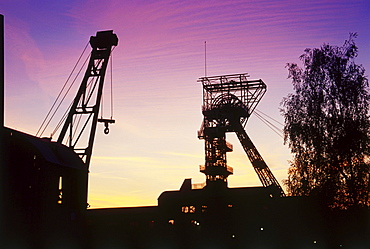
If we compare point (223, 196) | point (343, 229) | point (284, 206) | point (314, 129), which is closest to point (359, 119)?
point (314, 129)

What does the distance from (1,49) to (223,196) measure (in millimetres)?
42087

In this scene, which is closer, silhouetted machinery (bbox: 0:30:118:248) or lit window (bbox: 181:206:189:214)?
silhouetted machinery (bbox: 0:30:118:248)

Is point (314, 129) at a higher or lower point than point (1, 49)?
higher

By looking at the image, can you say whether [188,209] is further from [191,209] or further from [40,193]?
[40,193]

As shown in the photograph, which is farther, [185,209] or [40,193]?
[185,209]

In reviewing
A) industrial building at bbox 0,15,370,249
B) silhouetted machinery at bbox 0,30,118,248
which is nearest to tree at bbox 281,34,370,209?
industrial building at bbox 0,15,370,249

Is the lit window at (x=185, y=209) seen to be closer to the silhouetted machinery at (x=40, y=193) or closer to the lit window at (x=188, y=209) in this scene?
the lit window at (x=188, y=209)

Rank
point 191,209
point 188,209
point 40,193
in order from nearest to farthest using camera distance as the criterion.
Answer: point 40,193 < point 191,209 < point 188,209

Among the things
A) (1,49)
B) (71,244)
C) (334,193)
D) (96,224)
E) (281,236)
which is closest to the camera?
(1,49)

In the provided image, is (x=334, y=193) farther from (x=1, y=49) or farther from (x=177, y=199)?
(x=177, y=199)

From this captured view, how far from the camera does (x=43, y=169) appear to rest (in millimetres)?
28875

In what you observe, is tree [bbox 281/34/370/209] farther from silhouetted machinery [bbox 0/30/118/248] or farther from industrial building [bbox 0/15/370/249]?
silhouetted machinery [bbox 0/30/118/248]

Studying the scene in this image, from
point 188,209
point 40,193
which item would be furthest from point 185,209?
point 40,193

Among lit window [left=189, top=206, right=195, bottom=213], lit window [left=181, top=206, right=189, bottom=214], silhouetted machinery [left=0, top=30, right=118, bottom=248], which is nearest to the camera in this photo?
silhouetted machinery [left=0, top=30, right=118, bottom=248]
